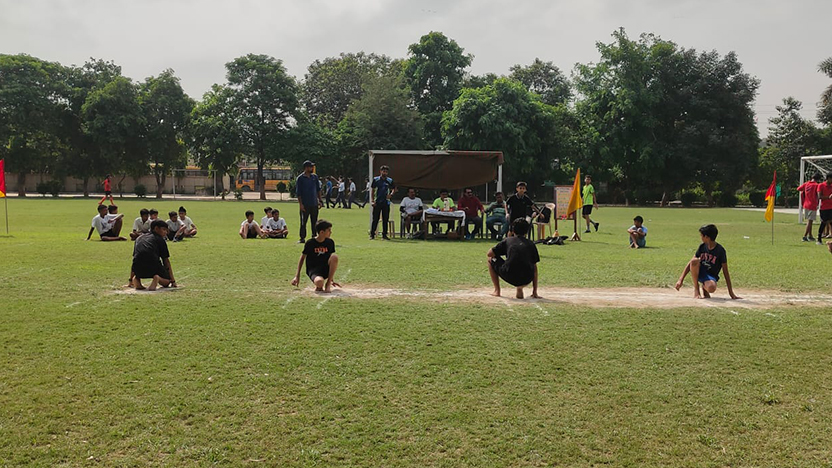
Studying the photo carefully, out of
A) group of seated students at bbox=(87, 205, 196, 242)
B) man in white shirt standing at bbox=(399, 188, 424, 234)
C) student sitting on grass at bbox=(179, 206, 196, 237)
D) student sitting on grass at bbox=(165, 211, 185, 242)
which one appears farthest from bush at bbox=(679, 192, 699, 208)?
student sitting on grass at bbox=(165, 211, 185, 242)

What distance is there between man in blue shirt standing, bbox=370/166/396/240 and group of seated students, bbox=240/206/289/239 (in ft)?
8.11

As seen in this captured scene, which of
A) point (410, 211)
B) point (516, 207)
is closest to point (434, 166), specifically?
point (410, 211)

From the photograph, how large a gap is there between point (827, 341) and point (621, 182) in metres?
49.6

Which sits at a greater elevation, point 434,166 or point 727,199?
point 434,166

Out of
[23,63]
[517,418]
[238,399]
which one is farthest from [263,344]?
[23,63]

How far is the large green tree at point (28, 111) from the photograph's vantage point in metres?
49.2

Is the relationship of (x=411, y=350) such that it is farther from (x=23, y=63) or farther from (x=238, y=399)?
(x=23, y=63)

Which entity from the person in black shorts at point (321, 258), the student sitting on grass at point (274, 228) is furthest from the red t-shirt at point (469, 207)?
the person in black shorts at point (321, 258)

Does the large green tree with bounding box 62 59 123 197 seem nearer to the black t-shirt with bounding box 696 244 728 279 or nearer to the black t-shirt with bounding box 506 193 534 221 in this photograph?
the black t-shirt with bounding box 506 193 534 221

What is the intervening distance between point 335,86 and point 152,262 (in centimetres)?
6118

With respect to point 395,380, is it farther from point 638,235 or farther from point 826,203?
point 826,203

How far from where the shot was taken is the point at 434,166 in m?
18.3

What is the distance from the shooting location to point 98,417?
4207mm

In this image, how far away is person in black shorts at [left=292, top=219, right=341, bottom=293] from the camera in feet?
28.1
